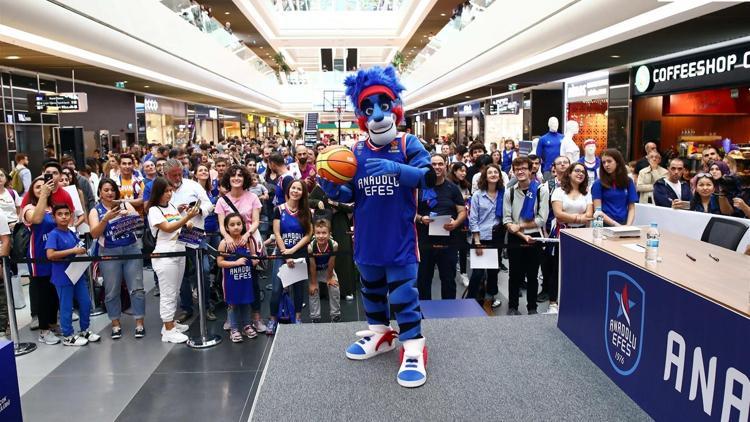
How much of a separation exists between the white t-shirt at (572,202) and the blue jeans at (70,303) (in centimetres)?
463

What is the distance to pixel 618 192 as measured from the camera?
5.40 m

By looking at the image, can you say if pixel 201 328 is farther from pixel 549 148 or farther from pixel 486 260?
pixel 549 148

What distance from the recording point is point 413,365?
122 inches

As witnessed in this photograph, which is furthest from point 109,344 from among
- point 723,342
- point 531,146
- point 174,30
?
point 174,30

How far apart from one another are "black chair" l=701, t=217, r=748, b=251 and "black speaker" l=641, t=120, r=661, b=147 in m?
8.12

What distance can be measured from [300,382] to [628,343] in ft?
5.80

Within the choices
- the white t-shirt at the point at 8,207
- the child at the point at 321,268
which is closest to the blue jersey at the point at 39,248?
the white t-shirt at the point at 8,207

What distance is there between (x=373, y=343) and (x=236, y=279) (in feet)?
7.08

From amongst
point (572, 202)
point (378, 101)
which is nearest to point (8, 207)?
point (378, 101)

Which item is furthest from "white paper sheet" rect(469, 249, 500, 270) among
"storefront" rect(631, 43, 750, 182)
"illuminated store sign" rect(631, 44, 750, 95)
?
"storefront" rect(631, 43, 750, 182)

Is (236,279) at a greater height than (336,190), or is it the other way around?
(336,190)

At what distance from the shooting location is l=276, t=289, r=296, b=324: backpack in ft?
17.8

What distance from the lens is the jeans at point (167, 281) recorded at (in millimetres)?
5160

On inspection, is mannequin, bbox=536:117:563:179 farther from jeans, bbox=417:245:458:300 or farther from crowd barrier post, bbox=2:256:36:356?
crowd barrier post, bbox=2:256:36:356
